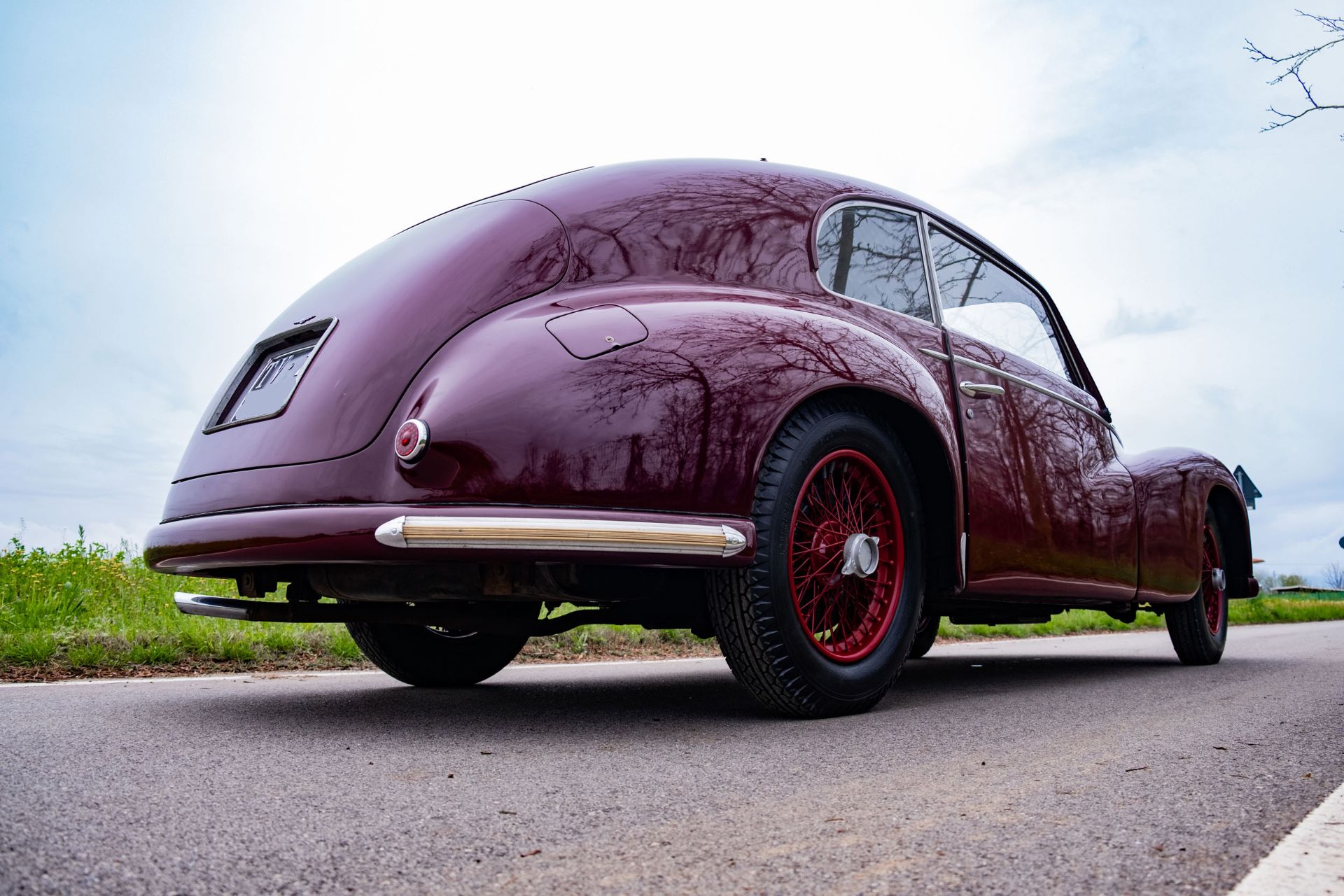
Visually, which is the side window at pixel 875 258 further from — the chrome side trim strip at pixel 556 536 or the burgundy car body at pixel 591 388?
the chrome side trim strip at pixel 556 536

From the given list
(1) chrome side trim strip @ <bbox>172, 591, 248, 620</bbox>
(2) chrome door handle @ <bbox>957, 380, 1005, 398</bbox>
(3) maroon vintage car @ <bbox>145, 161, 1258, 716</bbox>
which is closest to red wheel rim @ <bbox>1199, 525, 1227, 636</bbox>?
(3) maroon vintage car @ <bbox>145, 161, 1258, 716</bbox>

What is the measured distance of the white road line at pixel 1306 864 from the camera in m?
1.46

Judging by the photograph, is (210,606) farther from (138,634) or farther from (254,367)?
(138,634)

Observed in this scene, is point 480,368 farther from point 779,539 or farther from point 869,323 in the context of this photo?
point 869,323

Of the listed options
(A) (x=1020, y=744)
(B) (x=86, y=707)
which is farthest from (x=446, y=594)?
(A) (x=1020, y=744)

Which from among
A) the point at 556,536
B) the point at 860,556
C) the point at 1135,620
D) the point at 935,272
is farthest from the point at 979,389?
the point at 1135,620

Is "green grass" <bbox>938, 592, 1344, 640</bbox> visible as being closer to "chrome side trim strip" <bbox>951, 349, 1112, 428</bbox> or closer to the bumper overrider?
"chrome side trim strip" <bbox>951, 349, 1112, 428</bbox>

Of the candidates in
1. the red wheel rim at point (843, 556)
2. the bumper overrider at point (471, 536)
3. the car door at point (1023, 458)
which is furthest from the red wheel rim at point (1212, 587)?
the bumper overrider at point (471, 536)

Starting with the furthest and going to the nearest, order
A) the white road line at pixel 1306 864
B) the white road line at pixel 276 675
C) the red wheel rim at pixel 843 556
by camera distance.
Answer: the white road line at pixel 276 675 < the red wheel rim at pixel 843 556 < the white road line at pixel 1306 864

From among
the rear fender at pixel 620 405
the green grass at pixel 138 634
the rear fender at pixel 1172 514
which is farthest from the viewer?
the rear fender at pixel 1172 514

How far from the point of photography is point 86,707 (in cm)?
316

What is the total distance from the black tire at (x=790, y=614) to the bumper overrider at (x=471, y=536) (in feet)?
0.33

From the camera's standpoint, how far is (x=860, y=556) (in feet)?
10.3

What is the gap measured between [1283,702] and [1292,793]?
184cm
